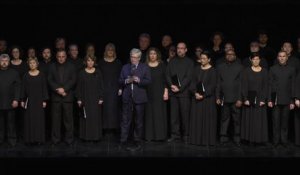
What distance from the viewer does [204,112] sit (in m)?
14.4

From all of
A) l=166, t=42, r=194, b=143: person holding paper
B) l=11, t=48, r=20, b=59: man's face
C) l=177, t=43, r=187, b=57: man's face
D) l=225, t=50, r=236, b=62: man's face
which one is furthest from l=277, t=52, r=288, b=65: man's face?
l=11, t=48, r=20, b=59: man's face

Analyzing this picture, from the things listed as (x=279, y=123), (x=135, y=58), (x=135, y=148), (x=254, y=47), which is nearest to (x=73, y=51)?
(x=135, y=58)

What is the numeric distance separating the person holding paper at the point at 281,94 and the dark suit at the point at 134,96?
2022mm

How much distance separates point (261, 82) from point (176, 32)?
2716 millimetres

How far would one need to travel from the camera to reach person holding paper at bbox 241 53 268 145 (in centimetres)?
1428

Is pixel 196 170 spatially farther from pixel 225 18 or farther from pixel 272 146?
pixel 225 18

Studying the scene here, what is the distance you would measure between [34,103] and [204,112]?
2.76 metres

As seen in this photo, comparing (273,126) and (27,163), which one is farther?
(273,126)

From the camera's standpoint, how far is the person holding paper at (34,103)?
562 inches

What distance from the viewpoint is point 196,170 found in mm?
13625

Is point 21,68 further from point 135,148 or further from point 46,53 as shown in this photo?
point 135,148

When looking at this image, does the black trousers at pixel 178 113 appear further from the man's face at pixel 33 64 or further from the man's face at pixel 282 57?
the man's face at pixel 33 64

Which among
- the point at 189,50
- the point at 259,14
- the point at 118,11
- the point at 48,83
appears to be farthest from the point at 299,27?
the point at 48,83

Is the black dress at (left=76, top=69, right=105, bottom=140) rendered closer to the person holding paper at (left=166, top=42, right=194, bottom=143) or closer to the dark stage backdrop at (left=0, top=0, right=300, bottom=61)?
the person holding paper at (left=166, top=42, right=194, bottom=143)
